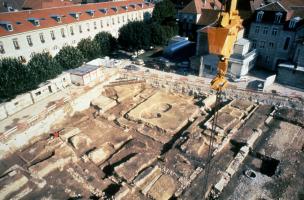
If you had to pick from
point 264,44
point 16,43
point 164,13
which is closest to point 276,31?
point 264,44

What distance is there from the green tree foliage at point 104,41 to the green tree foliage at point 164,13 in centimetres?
1223

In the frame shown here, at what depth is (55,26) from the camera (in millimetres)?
37500

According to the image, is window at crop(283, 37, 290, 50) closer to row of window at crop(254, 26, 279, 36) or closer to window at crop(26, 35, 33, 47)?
row of window at crop(254, 26, 279, 36)

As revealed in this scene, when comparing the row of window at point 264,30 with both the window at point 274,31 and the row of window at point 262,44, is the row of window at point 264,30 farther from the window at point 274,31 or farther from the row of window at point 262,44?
the row of window at point 262,44

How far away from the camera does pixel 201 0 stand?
50.7 m

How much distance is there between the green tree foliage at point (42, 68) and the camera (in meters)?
31.8

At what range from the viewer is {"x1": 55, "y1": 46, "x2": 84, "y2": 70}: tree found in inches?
1453

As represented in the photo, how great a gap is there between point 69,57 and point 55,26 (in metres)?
5.57

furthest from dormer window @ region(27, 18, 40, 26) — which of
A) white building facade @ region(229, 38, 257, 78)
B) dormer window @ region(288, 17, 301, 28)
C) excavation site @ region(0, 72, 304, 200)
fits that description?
→ dormer window @ region(288, 17, 301, 28)

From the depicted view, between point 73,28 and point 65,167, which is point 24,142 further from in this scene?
point 73,28

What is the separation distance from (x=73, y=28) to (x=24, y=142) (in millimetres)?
22196

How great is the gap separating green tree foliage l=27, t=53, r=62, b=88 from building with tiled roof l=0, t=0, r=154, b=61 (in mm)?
2776

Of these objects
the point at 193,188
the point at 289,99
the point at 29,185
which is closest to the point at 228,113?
the point at 289,99

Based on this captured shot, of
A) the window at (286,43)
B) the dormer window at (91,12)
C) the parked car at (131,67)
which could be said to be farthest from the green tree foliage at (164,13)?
the window at (286,43)
